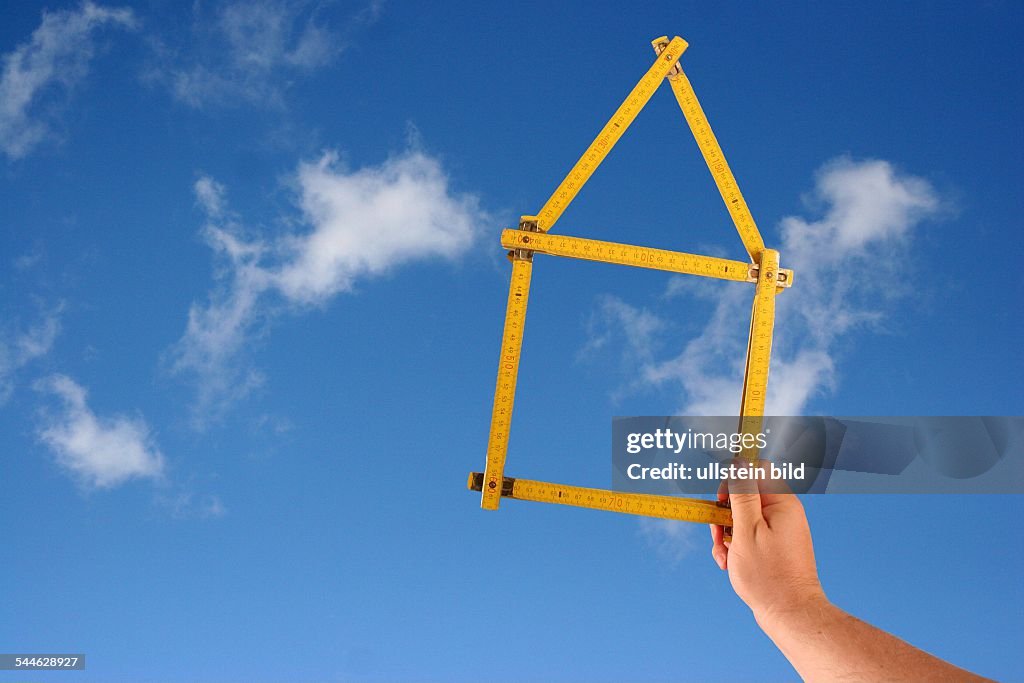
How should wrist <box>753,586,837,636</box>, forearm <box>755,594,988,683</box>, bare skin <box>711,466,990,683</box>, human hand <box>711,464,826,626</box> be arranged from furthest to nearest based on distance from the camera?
human hand <box>711,464,826,626</box> < wrist <box>753,586,837,636</box> < bare skin <box>711,466,990,683</box> < forearm <box>755,594,988,683</box>

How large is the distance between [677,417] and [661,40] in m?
5.96

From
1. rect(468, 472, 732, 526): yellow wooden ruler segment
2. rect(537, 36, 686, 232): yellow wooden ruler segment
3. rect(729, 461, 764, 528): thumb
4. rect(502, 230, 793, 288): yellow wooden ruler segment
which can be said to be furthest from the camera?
rect(537, 36, 686, 232): yellow wooden ruler segment

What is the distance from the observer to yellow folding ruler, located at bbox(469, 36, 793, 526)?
36.2 ft

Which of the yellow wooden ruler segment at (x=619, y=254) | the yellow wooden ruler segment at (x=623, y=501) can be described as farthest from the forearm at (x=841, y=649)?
the yellow wooden ruler segment at (x=619, y=254)

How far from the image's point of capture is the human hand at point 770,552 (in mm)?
5551

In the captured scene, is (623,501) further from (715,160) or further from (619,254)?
(715,160)

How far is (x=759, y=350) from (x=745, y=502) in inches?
212

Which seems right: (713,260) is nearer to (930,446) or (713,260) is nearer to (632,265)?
(632,265)

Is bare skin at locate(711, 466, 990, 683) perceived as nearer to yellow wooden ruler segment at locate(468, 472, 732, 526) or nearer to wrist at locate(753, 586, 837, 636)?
wrist at locate(753, 586, 837, 636)

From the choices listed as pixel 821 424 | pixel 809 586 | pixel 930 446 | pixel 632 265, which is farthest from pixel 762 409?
pixel 809 586

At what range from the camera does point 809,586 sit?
A: 5527 millimetres

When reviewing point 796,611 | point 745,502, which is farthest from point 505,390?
point 796,611

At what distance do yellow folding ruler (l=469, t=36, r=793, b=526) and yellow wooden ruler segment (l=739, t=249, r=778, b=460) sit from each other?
14 millimetres

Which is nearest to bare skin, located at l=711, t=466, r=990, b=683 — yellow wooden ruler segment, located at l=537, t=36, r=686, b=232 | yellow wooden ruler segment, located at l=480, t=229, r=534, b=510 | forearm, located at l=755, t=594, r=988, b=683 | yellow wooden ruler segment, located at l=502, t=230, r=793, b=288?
forearm, located at l=755, t=594, r=988, b=683
